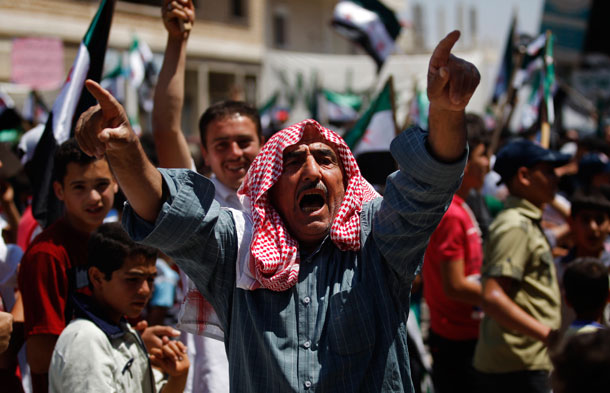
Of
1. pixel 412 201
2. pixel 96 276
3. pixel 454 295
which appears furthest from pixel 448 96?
pixel 454 295

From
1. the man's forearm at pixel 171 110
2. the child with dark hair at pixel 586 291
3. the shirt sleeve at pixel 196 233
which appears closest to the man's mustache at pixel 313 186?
the shirt sleeve at pixel 196 233

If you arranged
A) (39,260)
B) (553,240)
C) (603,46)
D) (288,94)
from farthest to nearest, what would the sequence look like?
1. (288,94)
2. (603,46)
3. (553,240)
4. (39,260)

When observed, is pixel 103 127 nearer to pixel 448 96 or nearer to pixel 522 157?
pixel 448 96

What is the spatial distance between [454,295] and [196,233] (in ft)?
7.78

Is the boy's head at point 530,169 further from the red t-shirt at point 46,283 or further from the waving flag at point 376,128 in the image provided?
the red t-shirt at point 46,283

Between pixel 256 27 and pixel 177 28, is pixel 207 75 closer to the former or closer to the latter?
pixel 256 27

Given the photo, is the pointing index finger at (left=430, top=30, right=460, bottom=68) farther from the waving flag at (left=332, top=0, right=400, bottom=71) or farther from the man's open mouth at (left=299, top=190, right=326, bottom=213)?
the waving flag at (left=332, top=0, right=400, bottom=71)

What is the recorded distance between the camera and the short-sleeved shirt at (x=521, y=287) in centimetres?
Result: 348

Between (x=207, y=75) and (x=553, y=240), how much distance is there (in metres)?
22.9

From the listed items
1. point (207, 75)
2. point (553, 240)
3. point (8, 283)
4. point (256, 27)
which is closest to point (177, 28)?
point (8, 283)

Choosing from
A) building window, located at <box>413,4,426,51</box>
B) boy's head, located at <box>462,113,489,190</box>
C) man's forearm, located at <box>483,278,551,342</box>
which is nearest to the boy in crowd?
man's forearm, located at <box>483,278,551,342</box>

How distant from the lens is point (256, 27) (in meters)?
28.4

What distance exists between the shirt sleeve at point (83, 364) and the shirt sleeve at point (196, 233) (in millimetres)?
565

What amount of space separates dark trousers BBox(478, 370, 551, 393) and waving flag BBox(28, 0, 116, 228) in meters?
2.48
